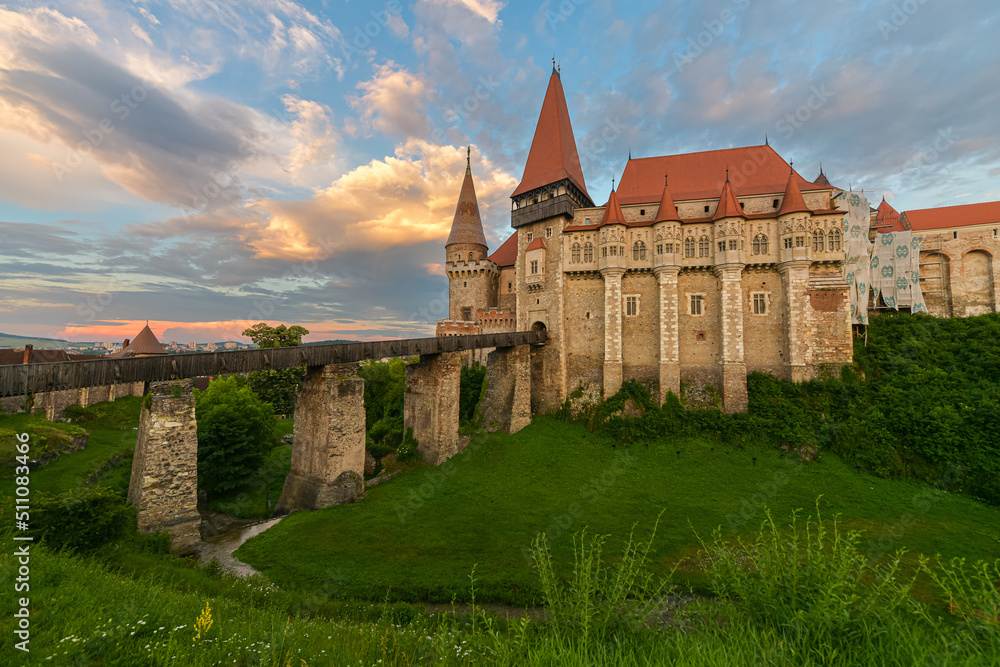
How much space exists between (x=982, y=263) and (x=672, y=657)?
147ft

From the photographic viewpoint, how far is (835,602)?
3406 millimetres

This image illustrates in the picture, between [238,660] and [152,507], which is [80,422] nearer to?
[152,507]

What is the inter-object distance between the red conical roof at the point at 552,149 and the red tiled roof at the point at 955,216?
93.9ft

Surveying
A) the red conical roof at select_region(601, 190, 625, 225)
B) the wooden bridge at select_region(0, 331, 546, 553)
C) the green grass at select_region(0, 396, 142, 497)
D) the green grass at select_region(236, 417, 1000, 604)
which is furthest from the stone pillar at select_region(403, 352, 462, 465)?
the red conical roof at select_region(601, 190, 625, 225)

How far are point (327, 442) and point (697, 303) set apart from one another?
76.7ft

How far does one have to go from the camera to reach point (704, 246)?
2425 centimetres

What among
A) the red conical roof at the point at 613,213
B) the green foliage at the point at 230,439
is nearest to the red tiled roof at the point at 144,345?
the green foliage at the point at 230,439

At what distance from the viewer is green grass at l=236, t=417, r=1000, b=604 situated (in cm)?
1216

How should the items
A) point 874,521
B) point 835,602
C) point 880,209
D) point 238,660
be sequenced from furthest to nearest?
point 880,209 < point 874,521 < point 238,660 < point 835,602

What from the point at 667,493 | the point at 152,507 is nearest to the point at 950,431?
the point at 667,493

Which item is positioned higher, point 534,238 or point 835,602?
point 534,238

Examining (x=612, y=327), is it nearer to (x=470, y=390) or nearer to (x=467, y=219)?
(x=470, y=390)

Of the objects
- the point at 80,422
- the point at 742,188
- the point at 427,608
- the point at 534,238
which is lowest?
the point at 427,608

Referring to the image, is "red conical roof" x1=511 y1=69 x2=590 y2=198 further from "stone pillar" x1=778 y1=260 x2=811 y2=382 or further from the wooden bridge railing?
the wooden bridge railing
